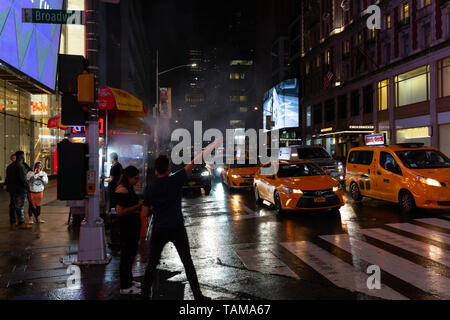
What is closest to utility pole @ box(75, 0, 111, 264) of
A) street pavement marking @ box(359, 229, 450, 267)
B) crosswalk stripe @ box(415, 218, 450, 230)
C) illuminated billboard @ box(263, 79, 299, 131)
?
street pavement marking @ box(359, 229, 450, 267)

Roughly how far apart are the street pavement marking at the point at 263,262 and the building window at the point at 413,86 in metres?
29.6

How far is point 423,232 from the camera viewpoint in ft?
27.7

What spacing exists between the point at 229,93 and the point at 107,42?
9152 centimetres

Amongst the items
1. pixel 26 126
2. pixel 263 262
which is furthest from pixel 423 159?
pixel 26 126

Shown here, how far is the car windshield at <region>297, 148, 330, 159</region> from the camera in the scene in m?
19.8

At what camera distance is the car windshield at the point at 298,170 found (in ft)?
39.3

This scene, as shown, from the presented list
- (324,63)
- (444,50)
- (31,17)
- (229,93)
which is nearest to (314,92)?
(324,63)

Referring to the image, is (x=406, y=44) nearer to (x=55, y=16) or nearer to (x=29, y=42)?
(x=29, y=42)

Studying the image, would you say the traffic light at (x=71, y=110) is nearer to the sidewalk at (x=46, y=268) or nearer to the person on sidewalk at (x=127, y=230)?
the person on sidewalk at (x=127, y=230)

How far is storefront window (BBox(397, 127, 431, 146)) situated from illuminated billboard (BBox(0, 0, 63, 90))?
91.8 ft

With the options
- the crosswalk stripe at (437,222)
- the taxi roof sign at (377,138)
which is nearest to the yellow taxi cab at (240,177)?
the taxi roof sign at (377,138)

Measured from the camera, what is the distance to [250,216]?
448 inches

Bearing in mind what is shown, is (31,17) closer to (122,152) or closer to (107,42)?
(122,152)

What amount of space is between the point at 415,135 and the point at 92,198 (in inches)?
1282
